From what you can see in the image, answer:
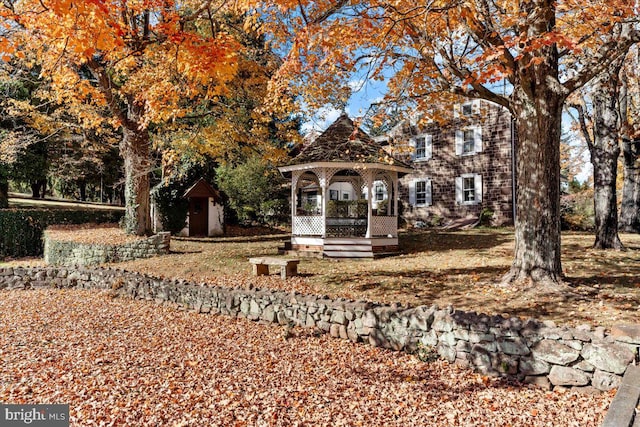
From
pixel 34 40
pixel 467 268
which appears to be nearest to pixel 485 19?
pixel 467 268

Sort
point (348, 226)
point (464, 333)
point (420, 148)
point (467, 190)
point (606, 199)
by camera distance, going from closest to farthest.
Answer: point (464, 333)
point (606, 199)
point (348, 226)
point (467, 190)
point (420, 148)

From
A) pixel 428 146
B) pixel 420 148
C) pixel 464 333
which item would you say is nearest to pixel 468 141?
pixel 428 146

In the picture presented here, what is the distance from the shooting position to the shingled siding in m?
22.1

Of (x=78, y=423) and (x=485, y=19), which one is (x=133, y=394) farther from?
(x=485, y=19)

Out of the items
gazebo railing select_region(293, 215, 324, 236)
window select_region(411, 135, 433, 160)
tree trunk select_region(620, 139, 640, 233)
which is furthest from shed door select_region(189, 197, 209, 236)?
tree trunk select_region(620, 139, 640, 233)

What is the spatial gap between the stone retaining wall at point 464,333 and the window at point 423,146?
64.5ft

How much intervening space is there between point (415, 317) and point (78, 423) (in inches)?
170

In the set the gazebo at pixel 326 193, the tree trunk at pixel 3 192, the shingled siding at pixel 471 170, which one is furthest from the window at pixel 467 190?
the tree trunk at pixel 3 192

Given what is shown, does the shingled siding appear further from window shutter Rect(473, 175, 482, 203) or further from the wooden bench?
the wooden bench

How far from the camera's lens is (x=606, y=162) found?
1313cm

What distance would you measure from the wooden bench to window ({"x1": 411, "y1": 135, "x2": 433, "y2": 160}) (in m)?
17.2

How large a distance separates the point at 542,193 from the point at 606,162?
725cm

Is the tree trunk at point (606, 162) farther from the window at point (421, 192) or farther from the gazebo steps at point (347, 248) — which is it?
the window at point (421, 192)

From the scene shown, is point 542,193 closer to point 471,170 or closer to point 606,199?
point 606,199
